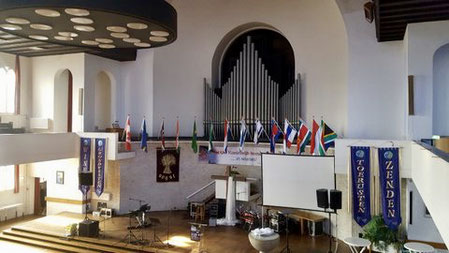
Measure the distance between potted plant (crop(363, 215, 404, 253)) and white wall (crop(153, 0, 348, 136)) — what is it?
3.44 metres

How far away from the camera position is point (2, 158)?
11117mm

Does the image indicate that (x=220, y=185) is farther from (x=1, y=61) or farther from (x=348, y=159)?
(x=1, y=61)

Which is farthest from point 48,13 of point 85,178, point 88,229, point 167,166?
point 167,166

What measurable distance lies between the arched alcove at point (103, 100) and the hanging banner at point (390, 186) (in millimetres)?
10899

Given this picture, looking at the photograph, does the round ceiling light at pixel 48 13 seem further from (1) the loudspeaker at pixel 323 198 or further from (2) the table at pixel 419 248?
(2) the table at pixel 419 248

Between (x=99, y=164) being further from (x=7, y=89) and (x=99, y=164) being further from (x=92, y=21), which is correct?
(x=92, y=21)

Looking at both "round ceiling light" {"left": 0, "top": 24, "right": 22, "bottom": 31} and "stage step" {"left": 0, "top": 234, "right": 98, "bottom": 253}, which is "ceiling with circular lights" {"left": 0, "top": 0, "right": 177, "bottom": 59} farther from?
"stage step" {"left": 0, "top": 234, "right": 98, "bottom": 253}

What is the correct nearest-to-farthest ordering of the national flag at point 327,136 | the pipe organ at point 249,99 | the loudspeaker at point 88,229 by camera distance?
the national flag at point 327,136 → the loudspeaker at point 88,229 → the pipe organ at point 249,99

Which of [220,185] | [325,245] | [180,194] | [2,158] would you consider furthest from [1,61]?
[325,245]

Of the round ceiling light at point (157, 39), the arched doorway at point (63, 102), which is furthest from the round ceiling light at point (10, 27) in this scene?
the arched doorway at point (63, 102)

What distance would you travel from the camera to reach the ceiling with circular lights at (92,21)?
13.8 ft

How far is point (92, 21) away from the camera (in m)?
4.86

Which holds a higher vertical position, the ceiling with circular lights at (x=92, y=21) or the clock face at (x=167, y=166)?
the ceiling with circular lights at (x=92, y=21)

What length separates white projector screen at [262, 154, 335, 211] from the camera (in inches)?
431
